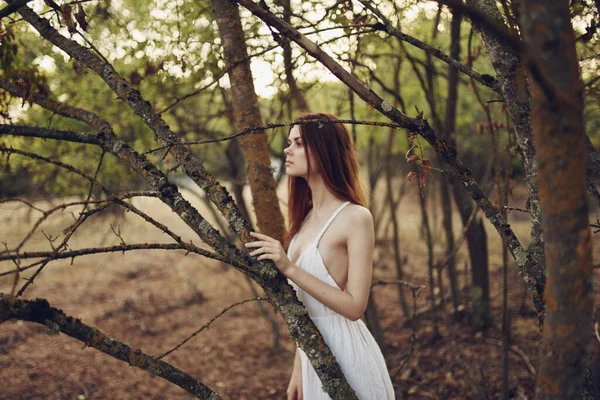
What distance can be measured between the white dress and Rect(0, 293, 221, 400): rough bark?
694 millimetres

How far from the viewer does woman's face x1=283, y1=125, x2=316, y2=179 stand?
7.34ft

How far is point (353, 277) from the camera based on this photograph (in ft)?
6.22

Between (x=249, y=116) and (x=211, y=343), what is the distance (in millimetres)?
4445

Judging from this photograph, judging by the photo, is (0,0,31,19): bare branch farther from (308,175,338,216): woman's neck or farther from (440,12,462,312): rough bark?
(440,12,462,312): rough bark

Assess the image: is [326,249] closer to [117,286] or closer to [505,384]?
[505,384]

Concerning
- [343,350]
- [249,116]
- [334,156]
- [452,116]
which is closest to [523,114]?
[334,156]

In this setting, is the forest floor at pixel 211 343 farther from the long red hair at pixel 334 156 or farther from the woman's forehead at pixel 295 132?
the woman's forehead at pixel 295 132

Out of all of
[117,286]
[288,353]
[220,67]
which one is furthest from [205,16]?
[117,286]

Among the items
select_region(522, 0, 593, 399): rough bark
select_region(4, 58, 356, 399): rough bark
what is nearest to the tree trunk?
select_region(4, 58, 356, 399): rough bark

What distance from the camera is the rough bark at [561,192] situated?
0.77 metres

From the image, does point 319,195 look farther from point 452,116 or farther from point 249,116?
point 452,116

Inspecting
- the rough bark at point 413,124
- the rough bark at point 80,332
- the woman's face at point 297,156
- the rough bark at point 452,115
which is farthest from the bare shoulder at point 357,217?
the rough bark at point 452,115

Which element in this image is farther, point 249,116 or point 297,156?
point 249,116

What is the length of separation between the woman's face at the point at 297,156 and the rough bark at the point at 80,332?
46.1 inches
